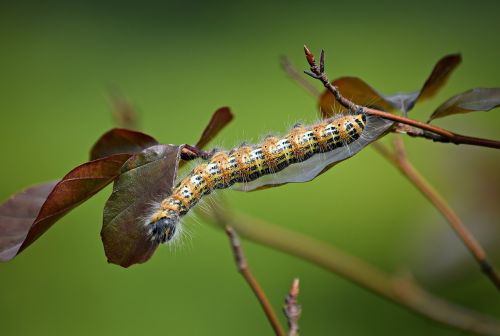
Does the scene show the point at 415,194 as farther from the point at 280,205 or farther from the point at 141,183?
the point at 141,183

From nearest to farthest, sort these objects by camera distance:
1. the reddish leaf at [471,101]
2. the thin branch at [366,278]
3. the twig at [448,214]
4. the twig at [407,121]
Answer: the twig at [407,121]
the reddish leaf at [471,101]
the twig at [448,214]
the thin branch at [366,278]

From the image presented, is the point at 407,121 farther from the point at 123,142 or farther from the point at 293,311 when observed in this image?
the point at 123,142

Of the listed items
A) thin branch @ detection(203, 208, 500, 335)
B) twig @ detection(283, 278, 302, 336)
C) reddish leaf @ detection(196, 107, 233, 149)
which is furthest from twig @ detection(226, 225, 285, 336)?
thin branch @ detection(203, 208, 500, 335)

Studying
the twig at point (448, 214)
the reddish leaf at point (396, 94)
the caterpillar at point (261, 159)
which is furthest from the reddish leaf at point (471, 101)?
the twig at point (448, 214)

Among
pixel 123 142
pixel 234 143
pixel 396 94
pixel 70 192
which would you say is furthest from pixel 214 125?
pixel 234 143

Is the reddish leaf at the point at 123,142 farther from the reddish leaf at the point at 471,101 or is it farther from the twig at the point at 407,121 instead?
the reddish leaf at the point at 471,101

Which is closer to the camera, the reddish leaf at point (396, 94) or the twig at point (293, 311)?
the twig at point (293, 311)
